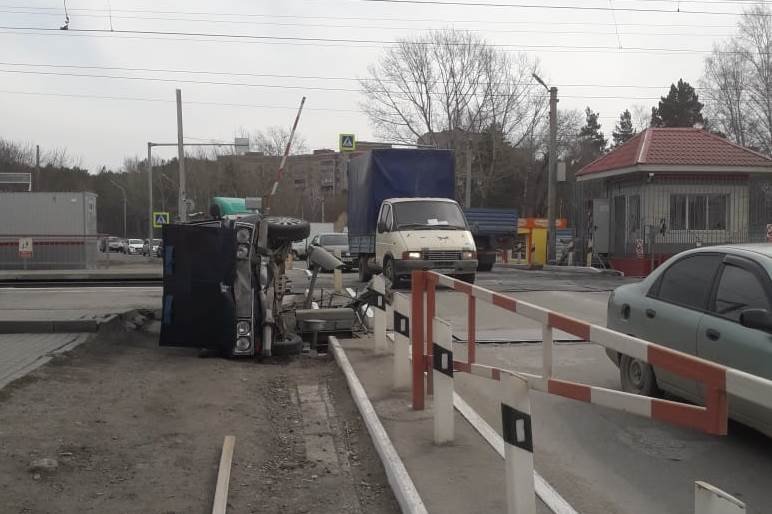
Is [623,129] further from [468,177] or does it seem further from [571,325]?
[571,325]

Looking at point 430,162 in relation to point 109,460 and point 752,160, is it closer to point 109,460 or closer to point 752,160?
point 752,160

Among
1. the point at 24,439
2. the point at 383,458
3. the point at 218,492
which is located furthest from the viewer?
the point at 24,439

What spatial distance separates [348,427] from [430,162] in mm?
12761

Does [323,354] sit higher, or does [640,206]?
[640,206]

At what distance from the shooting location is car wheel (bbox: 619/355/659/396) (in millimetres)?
6078

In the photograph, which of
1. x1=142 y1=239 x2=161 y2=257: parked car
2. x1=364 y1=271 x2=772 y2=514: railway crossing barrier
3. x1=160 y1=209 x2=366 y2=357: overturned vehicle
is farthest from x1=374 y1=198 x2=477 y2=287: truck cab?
x1=142 y1=239 x2=161 y2=257: parked car

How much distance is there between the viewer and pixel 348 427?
598cm

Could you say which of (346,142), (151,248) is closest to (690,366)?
(346,142)

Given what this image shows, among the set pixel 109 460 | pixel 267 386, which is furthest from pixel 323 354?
pixel 109 460

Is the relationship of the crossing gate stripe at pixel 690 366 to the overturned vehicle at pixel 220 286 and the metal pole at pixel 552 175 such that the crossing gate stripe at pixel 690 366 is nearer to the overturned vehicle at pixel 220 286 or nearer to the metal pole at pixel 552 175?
the overturned vehicle at pixel 220 286

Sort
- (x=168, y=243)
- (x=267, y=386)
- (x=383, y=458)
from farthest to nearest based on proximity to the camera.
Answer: (x=168, y=243), (x=267, y=386), (x=383, y=458)

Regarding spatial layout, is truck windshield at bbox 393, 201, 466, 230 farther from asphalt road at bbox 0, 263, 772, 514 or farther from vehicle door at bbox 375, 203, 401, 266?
asphalt road at bbox 0, 263, 772, 514

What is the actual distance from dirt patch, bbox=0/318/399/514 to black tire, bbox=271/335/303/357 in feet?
2.02

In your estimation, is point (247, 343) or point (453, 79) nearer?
point (247, 343)
